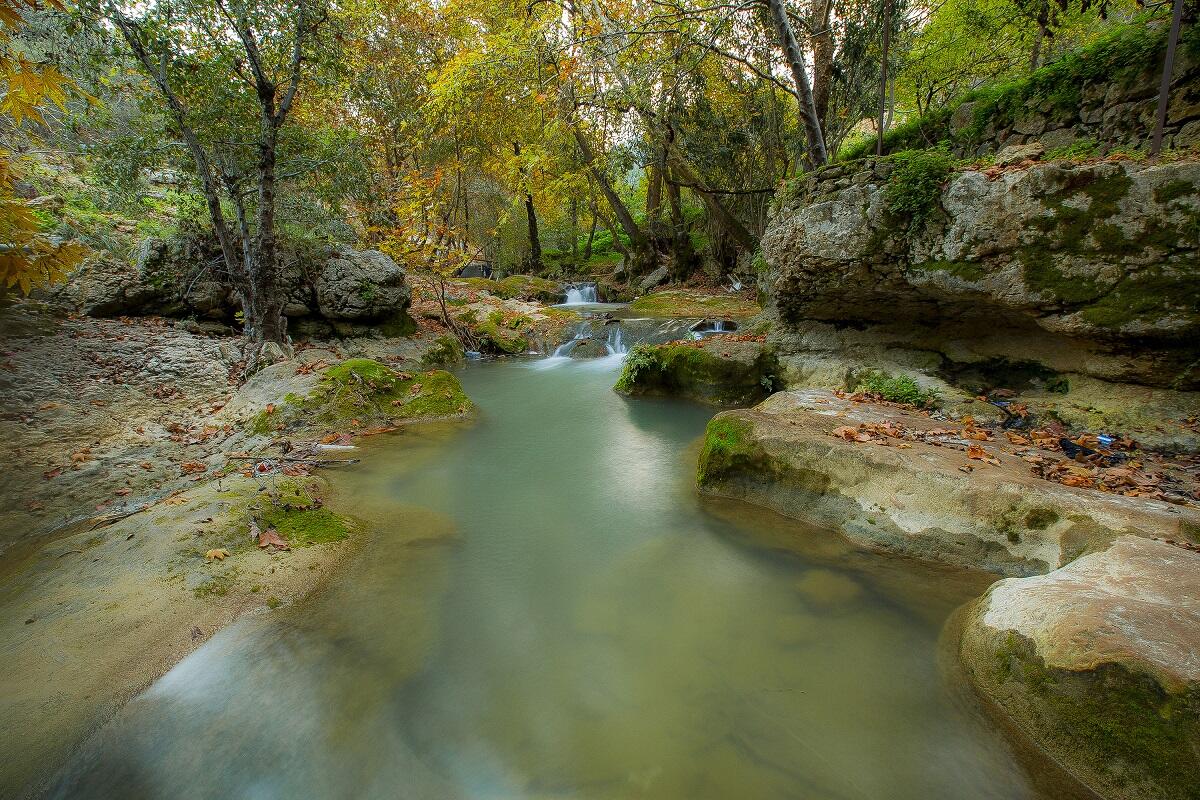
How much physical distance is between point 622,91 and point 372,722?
36.0ft

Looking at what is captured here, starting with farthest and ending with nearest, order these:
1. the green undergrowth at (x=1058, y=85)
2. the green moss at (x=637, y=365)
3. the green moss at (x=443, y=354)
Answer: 1. the green moss at (x=443, y=354)
2. the green moss at (x=637, y=365)
3. the green undergrowth at (x=1058, y=85)

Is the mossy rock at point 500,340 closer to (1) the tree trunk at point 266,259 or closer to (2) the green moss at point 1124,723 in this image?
(1) the tree trunk at point 266,259

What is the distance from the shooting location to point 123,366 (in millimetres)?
7031

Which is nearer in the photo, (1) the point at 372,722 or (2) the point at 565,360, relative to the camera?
(1) the point at 372,722

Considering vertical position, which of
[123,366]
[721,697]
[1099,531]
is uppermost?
[123,366]

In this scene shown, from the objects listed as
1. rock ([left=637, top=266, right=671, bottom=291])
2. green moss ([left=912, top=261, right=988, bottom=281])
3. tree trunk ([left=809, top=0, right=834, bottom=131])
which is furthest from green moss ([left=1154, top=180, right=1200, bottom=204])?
rock ([left=637, top=266, right=671, bottom=291])

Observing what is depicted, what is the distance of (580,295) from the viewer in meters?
21.6

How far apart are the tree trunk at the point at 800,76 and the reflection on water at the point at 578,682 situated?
6618 millimetres

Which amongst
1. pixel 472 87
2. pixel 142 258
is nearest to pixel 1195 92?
pixel 472 87

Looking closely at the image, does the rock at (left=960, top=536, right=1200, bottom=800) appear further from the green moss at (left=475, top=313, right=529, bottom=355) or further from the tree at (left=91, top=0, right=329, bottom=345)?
the green moss at (left=475, top=313, right=529, bottom=355)

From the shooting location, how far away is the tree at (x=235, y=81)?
6.82 meters

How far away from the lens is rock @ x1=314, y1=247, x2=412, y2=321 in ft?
36.1

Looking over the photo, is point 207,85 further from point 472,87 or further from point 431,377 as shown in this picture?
point 431,377

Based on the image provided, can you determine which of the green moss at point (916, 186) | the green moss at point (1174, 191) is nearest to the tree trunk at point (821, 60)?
the green moss at point (916, 186)
